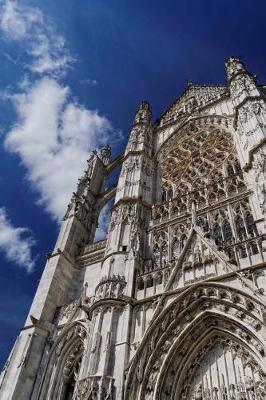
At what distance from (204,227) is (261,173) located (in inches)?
93.1

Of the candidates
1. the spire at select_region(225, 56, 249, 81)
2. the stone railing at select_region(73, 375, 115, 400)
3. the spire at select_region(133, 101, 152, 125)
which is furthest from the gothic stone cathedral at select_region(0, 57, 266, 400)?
the spire at select_region(133, 101, 152, 125)

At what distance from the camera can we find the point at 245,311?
7980 mm

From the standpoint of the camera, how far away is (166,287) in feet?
30.9

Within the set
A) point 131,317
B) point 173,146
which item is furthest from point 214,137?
point 131,317

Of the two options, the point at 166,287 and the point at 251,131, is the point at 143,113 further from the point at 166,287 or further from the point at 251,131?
the point at 166,287

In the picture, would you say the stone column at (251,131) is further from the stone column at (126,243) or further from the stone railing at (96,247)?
the stone railing at (96,247)

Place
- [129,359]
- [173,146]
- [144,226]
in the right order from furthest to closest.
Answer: [173,146] → [144,226] → [129,359]

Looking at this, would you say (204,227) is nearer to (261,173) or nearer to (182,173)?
(261,173)

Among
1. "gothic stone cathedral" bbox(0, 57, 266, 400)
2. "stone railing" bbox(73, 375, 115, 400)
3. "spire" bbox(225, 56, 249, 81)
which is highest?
"spire" bbox(225, 56, 249, 81)

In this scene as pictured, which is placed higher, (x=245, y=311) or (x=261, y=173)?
(x=261, y=173)

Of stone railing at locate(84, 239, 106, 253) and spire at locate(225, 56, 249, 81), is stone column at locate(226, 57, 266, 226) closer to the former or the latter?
spire at locate(225, 56, 249, 81)

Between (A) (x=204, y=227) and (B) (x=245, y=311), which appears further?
(A) (x=204, y=227)

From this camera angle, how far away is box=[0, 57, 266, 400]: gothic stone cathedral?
812 cm

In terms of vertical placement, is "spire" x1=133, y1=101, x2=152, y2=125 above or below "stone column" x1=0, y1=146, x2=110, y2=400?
above
